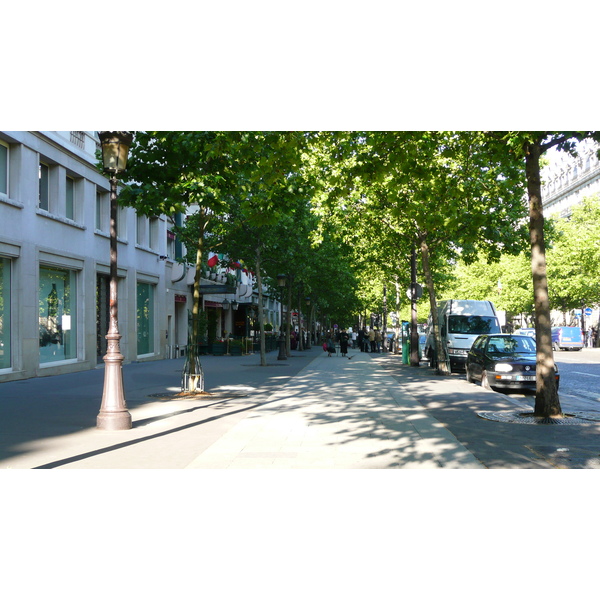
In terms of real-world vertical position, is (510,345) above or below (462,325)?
below

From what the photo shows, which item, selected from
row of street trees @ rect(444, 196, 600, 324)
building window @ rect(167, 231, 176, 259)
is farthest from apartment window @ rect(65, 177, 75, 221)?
row of street trees @ rect(444, 196, 600, 324)

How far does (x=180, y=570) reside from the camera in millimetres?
4164

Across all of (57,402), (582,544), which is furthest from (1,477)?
(57,402)

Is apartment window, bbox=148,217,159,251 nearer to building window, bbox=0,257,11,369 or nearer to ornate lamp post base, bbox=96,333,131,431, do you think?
building window, bbox=0,257,11,369

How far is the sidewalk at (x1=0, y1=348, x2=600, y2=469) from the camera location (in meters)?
7.80

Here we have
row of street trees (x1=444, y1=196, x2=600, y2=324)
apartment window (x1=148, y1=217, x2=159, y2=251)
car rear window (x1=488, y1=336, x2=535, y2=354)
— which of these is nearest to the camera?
car rear window (x1=488, y1=336, x2=535, y2=354)

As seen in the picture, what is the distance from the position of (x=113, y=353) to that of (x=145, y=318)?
71.8 feet

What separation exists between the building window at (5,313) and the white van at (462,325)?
1363 centimetres

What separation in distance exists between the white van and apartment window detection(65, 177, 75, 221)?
13.2 meters

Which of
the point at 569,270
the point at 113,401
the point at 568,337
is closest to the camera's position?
the point at 113,401

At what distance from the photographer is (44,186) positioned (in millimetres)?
21812

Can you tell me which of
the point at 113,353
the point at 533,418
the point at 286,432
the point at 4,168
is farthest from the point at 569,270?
the point at 113,353

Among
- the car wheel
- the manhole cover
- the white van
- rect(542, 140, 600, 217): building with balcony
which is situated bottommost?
the manhole cover

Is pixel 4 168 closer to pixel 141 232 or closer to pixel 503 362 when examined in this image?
pixel 141 232
